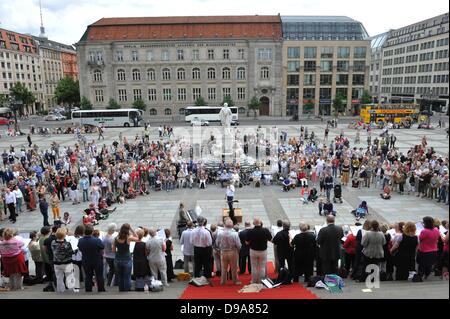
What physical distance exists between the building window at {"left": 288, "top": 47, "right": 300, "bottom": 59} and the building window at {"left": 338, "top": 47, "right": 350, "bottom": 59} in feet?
26.8

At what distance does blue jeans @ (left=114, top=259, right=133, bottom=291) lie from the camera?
8.03 m

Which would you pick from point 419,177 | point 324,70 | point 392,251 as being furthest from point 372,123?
point 392,251

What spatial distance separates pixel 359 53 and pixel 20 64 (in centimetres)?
7669

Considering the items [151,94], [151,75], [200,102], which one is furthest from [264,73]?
[151,94]

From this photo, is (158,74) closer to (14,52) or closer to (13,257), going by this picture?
(14,52)

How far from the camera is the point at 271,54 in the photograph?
71.8 meters

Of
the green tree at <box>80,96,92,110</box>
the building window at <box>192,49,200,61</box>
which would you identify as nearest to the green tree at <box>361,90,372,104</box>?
the building window at <box>192,49,200,61</box>

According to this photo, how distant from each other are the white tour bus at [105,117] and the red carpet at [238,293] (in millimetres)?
54207

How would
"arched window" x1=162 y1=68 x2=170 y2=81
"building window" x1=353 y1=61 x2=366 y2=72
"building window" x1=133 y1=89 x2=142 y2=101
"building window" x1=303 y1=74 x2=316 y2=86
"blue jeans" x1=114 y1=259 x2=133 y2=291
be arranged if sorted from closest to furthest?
1. "blue jeans" x1=114 y1=259 x2=133 y2=291
2. "arched window" x1=162 y1=68 x2=170 y2=81
3. "building window" x1=133 y1=89 x2=142 y2=101
4. "building window" x1=353 y1=61 x2=366 y2=72
5. "building window" x1=303 y1=74 x2=316 y2=86

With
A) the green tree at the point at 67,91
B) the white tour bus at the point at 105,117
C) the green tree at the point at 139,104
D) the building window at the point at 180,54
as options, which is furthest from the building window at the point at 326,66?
the green tree at the point at 67,91

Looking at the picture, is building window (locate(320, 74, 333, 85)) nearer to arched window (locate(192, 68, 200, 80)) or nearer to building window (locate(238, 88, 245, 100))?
building window (locate(238, 88, 245, 100))

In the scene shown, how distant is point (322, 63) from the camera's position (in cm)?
7475

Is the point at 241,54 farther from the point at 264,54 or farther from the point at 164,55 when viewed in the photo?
the point at 164,55

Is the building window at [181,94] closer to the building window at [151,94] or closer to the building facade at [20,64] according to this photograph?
the building window at [151,94]
